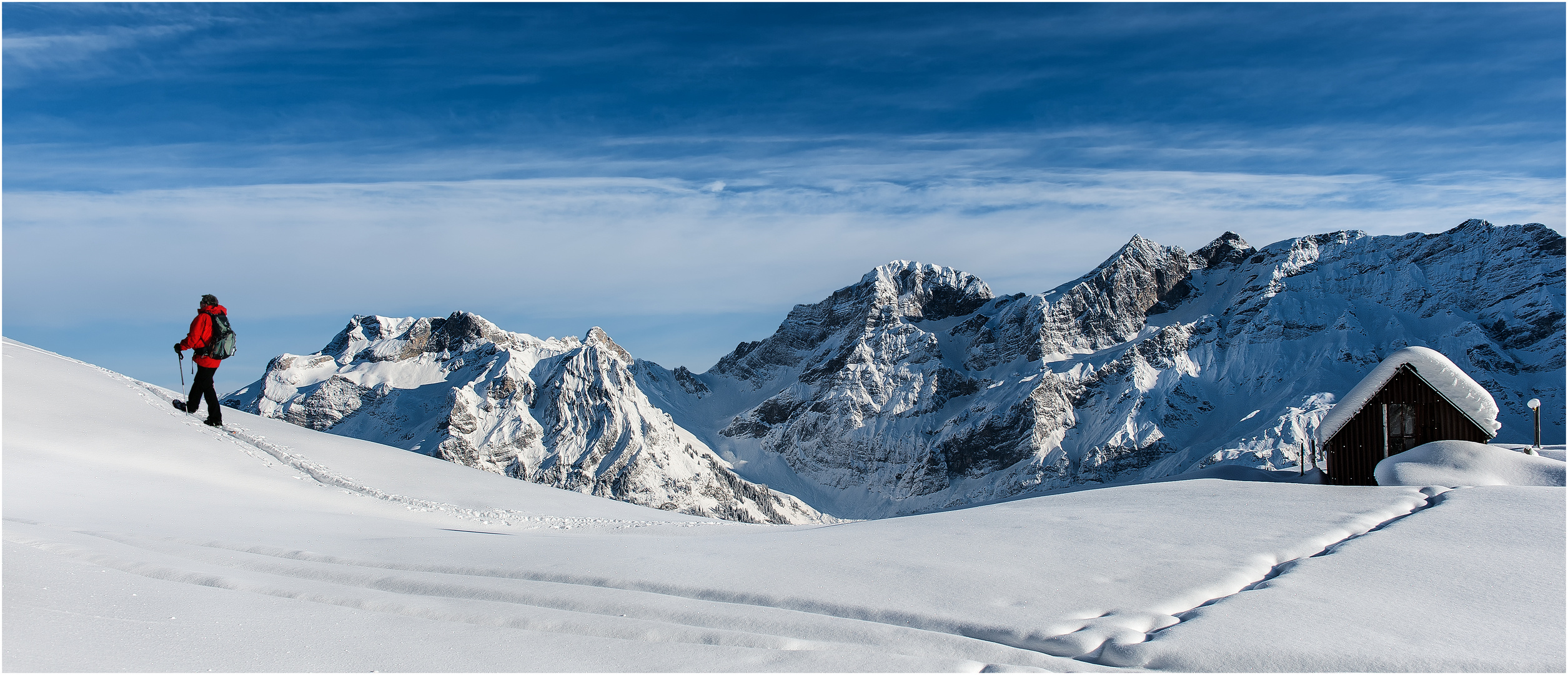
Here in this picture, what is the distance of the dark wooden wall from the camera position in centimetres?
2141

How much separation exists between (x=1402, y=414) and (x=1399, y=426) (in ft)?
1.10

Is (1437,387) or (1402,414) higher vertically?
(1437,387)

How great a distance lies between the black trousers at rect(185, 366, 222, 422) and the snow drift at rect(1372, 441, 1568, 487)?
2266 centimetres

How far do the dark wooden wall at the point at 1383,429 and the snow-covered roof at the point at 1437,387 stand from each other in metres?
0.13

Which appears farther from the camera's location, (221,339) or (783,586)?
(221,339)

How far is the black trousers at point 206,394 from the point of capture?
1551cm

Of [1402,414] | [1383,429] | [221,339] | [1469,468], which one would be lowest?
[1469,468]

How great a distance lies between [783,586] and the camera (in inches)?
300

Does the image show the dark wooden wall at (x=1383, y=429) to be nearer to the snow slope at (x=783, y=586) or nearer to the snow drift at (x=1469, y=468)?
the snow drift at (x=1469, y=468)

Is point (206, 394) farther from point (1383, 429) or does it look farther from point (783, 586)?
point (1383, 429)

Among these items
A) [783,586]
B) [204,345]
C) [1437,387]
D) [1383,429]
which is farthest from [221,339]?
[1437,387]

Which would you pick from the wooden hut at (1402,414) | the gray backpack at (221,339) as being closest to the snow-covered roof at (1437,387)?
the wooden hut at (1402,414)

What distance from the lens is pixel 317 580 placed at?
7629 millimetres

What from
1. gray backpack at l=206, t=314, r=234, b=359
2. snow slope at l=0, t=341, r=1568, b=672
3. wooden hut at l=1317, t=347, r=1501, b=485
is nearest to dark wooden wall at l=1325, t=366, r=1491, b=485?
wooden hut at l=1317, t=347, r=1501, b=485
